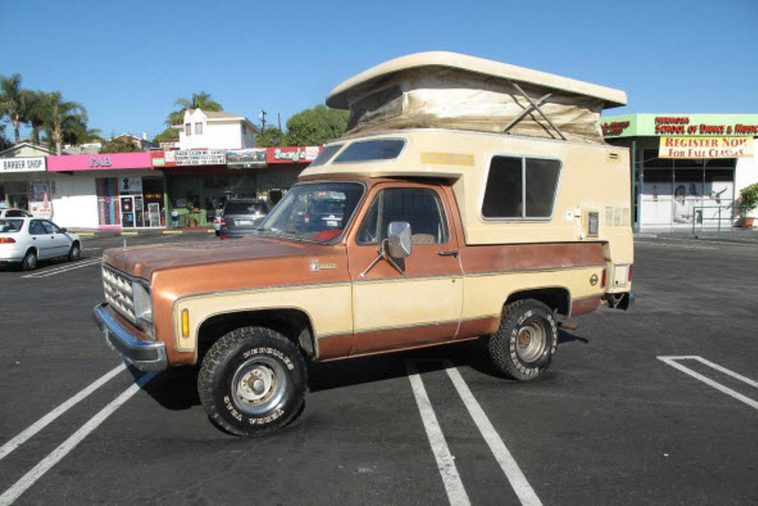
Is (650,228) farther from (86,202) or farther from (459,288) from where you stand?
(86,202)

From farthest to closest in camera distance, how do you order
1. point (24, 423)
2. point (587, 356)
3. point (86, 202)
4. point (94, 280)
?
point (86, 202)
point (94, 280)
point (587, 356)
point (24, 423)

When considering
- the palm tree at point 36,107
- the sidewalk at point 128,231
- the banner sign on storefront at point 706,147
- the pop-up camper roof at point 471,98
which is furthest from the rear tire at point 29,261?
the palm tree at point 36,107

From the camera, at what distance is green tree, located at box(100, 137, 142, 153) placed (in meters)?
53.5

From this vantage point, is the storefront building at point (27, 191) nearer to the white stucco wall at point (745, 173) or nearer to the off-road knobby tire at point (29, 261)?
the off-road knobby tire at point (29, 261)

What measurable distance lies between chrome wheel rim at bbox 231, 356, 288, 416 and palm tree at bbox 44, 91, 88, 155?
180ft

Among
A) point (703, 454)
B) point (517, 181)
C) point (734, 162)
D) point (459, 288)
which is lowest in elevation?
point (703, 454)

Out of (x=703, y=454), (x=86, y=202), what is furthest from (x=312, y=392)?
(x=86, y=202)

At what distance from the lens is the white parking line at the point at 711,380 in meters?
5.16

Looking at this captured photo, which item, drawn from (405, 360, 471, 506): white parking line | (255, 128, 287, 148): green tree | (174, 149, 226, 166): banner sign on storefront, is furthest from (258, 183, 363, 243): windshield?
(255, 128, 287, 148): green tree

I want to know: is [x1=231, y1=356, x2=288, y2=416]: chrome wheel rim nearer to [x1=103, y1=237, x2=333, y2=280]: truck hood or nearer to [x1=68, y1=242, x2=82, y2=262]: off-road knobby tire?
[x1=103, y1=237, x2=333, y2=280]: truck hood

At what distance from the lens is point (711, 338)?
745cm

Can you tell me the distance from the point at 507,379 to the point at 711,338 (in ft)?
11.6

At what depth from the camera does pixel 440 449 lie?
13.4 feet

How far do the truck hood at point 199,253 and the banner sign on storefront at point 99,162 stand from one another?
31592 millimetres
